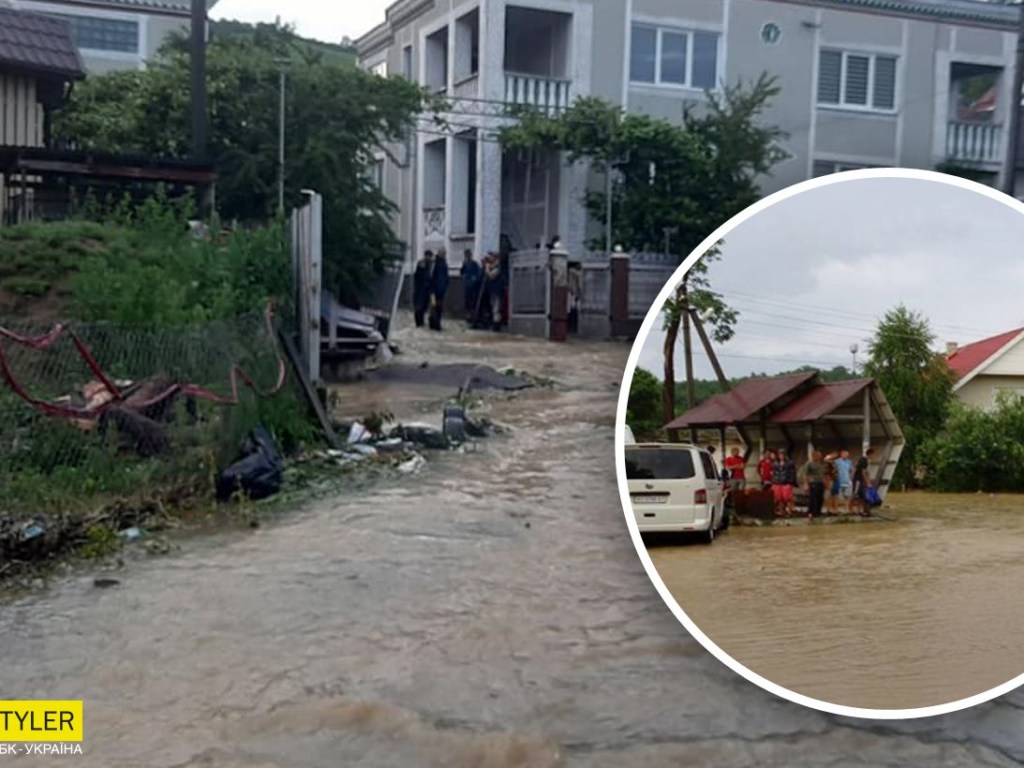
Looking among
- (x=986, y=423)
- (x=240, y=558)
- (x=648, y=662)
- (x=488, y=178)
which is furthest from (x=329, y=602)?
(x=488, y=178)

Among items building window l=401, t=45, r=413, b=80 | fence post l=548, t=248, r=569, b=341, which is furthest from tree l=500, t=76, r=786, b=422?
building window l=401, t=45, r=413, b=80

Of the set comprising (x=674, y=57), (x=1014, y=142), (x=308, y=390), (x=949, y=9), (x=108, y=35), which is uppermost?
(x=108, y=35)

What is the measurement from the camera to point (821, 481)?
6.70ft

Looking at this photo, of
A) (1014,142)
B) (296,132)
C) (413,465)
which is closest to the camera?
(1014,142)

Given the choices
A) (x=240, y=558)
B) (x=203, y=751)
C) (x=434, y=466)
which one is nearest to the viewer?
(x=203, y=751)

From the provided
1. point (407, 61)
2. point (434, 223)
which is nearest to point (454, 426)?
point (434, 223)

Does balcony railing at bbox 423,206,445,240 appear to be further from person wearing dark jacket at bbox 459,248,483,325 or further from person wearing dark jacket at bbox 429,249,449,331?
person wearing dark jacket at bbox 429,249,449,331

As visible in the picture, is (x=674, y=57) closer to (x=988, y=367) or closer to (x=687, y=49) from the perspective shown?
(x=687, y=49)

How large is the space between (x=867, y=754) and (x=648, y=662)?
95cm

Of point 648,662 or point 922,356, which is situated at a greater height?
point 922,356

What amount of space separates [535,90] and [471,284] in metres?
3.32

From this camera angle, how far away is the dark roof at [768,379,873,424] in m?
2.03

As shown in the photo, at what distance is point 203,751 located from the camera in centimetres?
334

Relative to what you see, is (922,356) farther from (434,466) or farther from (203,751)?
(434,466)
